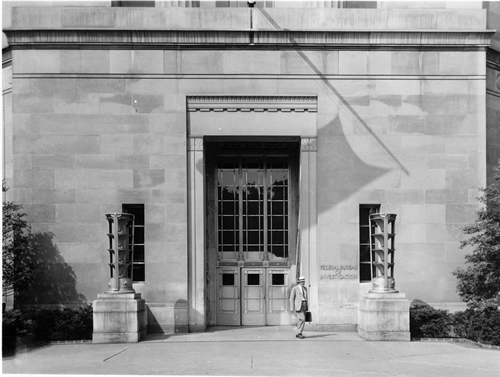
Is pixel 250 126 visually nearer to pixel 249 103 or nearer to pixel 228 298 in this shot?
pixel 249 103

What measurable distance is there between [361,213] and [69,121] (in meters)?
9.99

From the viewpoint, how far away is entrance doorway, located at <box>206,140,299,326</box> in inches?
770

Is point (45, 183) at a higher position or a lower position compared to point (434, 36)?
lower

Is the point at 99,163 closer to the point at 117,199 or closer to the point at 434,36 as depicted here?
the point at 117,199

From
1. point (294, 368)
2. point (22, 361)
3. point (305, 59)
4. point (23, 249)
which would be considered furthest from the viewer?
point (305, 59)

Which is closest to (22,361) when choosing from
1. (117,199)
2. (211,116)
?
(117,199)

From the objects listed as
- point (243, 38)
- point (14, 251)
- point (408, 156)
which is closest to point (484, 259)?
point (408, 156)

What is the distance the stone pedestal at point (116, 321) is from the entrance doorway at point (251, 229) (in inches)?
153

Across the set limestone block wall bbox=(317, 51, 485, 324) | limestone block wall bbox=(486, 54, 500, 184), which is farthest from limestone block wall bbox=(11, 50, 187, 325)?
limestone block wall bbox=(486, 54, 500, 184)

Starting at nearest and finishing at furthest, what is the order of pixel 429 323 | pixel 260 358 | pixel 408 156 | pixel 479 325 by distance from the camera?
1. pixel 260 358
2. pixel 479 325
3. pixel 429 323
4. pixel 408 156

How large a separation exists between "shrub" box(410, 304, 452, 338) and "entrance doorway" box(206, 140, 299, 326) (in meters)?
4.40

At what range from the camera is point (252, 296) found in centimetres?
1962

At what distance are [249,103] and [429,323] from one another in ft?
29.0

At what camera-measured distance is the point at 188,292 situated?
59.2 feet
